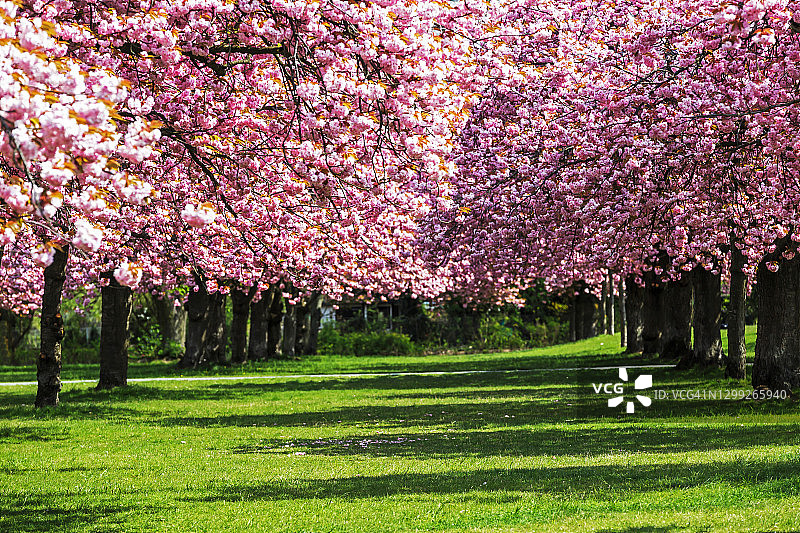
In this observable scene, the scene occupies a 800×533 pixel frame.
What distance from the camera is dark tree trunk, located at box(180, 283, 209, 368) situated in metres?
34.0

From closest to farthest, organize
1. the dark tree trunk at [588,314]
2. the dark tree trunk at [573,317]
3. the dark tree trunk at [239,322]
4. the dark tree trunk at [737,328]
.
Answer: the dark tree trunk at [737,328] < the dark tree trunk at [239,322] < the dark tree trunk at [588,314] < the dark tree trunk at [573,317]

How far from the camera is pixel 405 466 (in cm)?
1265

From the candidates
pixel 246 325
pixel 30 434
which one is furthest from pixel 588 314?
pixel 30 434

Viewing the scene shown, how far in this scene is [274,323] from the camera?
46281 mm

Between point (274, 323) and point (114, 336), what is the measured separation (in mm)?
21087

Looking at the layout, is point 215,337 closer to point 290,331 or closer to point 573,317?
point 290,331

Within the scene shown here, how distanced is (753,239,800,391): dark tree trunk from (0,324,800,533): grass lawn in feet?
3.33

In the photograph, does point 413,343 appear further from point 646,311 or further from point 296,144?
point 296,144

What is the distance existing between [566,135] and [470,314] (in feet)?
150

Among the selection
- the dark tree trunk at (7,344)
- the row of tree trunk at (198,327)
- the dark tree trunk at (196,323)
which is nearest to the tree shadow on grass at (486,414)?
the row of tree trunk at (198,327)

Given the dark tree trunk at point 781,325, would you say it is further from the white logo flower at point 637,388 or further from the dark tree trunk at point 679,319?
the dark tree trunk at point 679,319

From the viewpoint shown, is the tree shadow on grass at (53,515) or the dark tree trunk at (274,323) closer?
the tree shadow on grass at (53,515)

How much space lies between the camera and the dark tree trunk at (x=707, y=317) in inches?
995

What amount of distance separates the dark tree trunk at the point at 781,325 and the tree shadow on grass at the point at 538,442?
3358 millimetres
